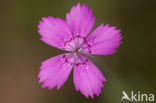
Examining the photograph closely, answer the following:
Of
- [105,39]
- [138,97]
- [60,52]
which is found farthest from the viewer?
[60,52]

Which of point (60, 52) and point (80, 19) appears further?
point (60, 52)

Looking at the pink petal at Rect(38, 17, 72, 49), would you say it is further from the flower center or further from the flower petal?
the flower petal

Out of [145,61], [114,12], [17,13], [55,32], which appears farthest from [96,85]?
[17,13]

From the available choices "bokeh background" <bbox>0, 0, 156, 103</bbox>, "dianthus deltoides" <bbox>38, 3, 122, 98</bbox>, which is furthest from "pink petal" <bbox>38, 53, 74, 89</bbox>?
"bokeh background" <bbox>0, 0, 156, 103</bbox>

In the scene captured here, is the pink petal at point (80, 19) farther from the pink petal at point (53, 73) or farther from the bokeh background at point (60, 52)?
the bokeh background at point (60, 52)

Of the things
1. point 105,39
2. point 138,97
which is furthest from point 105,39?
point 138,97

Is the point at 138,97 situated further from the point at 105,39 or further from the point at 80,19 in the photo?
the point at 80,19
